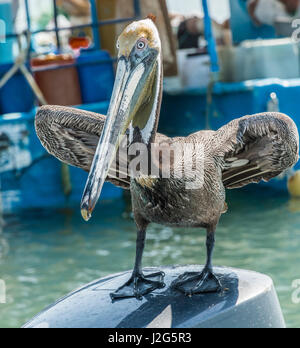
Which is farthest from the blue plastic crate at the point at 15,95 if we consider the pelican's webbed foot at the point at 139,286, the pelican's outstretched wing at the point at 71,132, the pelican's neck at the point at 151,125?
the pelican's webbed foot at the point at 139,286

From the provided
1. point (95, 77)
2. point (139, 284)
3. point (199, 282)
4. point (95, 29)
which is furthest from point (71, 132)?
point (95, 29)

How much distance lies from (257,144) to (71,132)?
2.47ft

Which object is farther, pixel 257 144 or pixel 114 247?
pixel 114 247

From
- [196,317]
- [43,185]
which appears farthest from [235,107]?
[196,317]

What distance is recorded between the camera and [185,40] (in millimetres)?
9000

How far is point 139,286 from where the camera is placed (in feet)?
7.94

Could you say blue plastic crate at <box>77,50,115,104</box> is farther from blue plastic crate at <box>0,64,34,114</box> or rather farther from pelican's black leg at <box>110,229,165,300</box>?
pelican's black leg at <box>110,229,165,300</box>

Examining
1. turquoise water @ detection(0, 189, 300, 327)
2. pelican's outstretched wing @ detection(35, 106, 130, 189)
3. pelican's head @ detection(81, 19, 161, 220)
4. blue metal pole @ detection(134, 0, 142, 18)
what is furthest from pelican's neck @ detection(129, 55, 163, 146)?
blue metal pole @ detection(134, 0, 142, 18)

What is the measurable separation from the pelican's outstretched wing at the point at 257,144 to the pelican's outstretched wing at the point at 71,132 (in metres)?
0.45

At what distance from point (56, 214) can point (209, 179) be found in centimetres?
456

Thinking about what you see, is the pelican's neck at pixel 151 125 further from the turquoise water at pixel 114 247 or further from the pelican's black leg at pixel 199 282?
the turquoise water at pixel 114 247

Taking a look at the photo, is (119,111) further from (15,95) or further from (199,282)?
(15,95)

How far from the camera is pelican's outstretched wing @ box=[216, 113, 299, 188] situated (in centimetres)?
261

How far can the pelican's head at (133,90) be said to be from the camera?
2.26 metres
